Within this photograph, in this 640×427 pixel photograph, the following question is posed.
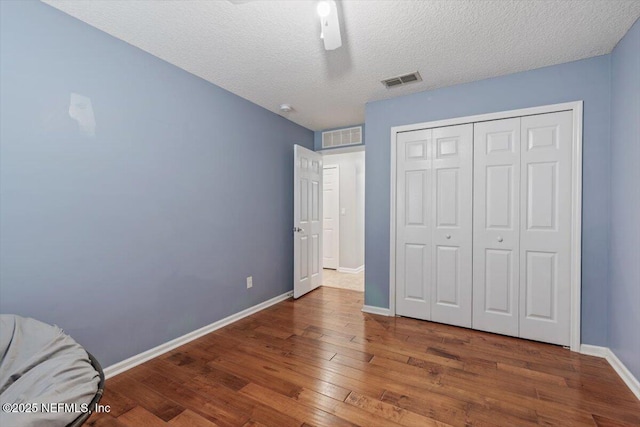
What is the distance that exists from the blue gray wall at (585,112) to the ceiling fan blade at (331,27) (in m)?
1.76

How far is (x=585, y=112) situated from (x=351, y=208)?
3.83m

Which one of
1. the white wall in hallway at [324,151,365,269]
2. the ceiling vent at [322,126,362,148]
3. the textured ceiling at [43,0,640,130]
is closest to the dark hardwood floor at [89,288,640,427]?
the textured ceiling at [43,0,640,130]

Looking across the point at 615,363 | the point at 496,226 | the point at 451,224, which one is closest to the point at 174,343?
the point at 451,224

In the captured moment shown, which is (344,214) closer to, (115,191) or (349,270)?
(349,270)

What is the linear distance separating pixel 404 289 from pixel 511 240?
3.79ft

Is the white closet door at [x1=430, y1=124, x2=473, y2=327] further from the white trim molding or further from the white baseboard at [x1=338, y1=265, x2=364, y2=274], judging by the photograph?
the white baseboard at [x1=338, y1=265, x2=364, y2=274]

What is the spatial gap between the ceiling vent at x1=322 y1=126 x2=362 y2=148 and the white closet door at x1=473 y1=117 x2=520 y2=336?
1.70 meters

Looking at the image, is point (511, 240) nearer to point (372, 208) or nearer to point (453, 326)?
point (453, 326)

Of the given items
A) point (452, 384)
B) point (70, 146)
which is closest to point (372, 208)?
point (452, 384)

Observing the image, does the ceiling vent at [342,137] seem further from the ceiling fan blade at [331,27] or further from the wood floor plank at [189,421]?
the wood floor plank at [189,421]

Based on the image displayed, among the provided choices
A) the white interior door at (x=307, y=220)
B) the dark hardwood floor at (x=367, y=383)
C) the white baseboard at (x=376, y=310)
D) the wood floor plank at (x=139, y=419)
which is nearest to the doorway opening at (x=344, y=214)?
the white interior door at (x=307, y=220)

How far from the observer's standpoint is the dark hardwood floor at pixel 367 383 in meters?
1.66

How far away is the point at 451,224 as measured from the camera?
2969mm

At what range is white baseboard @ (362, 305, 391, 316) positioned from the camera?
10.8 feet
